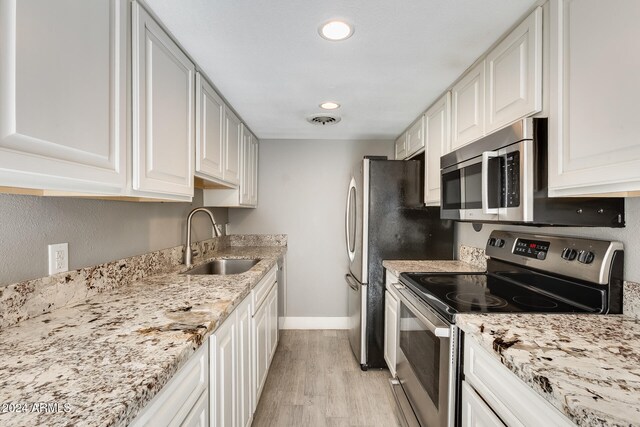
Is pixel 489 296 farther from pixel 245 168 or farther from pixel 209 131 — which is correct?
pixel 245 168

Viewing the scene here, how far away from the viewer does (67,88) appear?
827mm

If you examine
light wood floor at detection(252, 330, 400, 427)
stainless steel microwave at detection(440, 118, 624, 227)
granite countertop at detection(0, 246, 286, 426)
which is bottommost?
light wood floor at detection(252, 330, 400, 427)

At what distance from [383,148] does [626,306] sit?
2622 millimetres

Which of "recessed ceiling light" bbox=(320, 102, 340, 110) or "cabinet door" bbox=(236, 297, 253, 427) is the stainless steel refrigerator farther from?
"cabinet door" bbox=(236, 297, 253, 427)

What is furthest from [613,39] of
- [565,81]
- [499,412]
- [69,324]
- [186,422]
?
[69,324]

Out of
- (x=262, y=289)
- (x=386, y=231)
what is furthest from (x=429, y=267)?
(x=262, y=289)

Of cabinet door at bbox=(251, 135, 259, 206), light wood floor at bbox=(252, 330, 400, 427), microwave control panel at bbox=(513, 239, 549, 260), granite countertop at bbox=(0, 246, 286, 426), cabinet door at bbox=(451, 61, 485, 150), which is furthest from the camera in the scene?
cabinet door at bbox=(251, 135, 259, 206)

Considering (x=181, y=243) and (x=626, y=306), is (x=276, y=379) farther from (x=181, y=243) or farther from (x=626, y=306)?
(x=626, y=306)

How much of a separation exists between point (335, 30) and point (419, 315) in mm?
1408

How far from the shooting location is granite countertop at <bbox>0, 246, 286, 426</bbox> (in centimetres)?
58

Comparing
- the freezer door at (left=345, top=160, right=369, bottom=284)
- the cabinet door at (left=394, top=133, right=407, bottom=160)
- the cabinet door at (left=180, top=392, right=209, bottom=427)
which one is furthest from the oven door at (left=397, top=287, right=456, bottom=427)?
the cabinet door at (left=394, top=133, right=407, bottom=160)

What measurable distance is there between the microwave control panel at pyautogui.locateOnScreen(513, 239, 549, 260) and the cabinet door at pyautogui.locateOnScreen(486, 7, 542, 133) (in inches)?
24.1

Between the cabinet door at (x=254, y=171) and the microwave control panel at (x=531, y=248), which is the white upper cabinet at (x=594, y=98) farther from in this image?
the cabinet door at (x=254, y=171)

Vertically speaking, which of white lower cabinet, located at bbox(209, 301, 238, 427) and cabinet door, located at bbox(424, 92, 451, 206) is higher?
cabinet door, located at bbox(424, 92, 451, 206)
